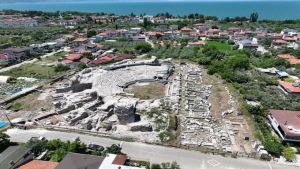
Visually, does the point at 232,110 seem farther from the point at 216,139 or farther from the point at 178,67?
the point at 178,67

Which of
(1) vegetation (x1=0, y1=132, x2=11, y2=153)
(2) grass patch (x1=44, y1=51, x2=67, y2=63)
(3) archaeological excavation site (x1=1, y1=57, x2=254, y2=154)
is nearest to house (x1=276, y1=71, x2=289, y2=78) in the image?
(3) archaeological excavation site (x1=1, y1=57, x2=254, y2=154)

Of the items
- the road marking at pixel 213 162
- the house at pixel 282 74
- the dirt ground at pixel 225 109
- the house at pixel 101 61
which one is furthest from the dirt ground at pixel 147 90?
the house at pixel 282 74

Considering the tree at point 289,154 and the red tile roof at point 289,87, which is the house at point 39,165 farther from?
the red tile roof at point 289,87

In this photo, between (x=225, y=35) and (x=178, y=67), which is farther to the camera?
(x=225, y=35)

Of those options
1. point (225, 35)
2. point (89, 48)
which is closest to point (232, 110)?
point (89, 48)

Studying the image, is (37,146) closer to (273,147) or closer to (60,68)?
(273,147)

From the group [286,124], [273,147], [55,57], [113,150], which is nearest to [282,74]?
[286,124]
